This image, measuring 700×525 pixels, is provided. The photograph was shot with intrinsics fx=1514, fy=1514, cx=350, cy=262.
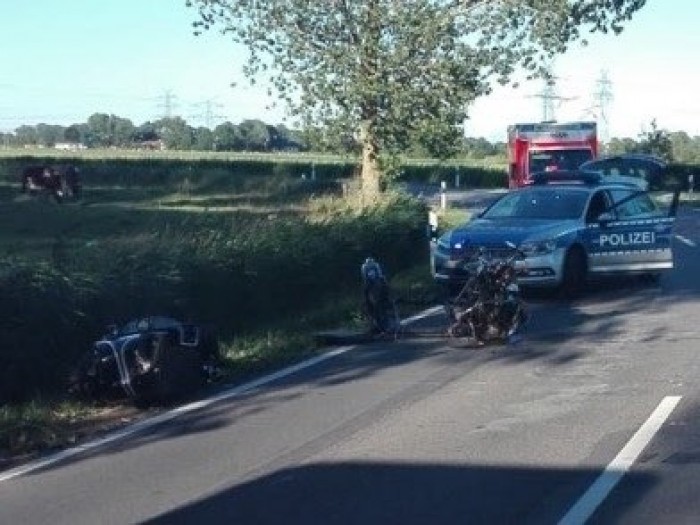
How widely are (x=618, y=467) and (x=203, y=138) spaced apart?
13208cm

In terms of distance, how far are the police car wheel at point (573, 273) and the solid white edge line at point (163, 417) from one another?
5546 mm

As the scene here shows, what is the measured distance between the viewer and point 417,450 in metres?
10.0

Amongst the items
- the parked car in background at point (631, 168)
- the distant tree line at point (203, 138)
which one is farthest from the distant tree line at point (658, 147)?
the parked car in background at point (631, 168)

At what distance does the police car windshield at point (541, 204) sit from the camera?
21453mm

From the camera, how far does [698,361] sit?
14156 mm

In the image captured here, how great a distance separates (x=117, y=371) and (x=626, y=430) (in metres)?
4.09

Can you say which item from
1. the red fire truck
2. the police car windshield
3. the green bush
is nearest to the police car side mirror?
the police car windshield

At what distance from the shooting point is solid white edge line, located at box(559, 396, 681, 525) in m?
8.05

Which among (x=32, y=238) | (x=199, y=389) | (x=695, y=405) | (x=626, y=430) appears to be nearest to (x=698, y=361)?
(x=695, y=405)

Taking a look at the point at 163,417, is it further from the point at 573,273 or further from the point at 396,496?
the point at 573,273

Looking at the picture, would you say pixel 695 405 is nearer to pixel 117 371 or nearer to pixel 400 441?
pixel 400 441

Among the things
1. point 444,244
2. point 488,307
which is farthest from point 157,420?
point 444,244

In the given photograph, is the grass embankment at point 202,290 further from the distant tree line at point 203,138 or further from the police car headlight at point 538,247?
the distant tree line at point 203,138

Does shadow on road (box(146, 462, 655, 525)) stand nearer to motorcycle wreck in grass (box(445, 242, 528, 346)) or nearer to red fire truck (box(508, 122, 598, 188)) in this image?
motorcycle wreck in grass (box(445, 242, 528, 346))
